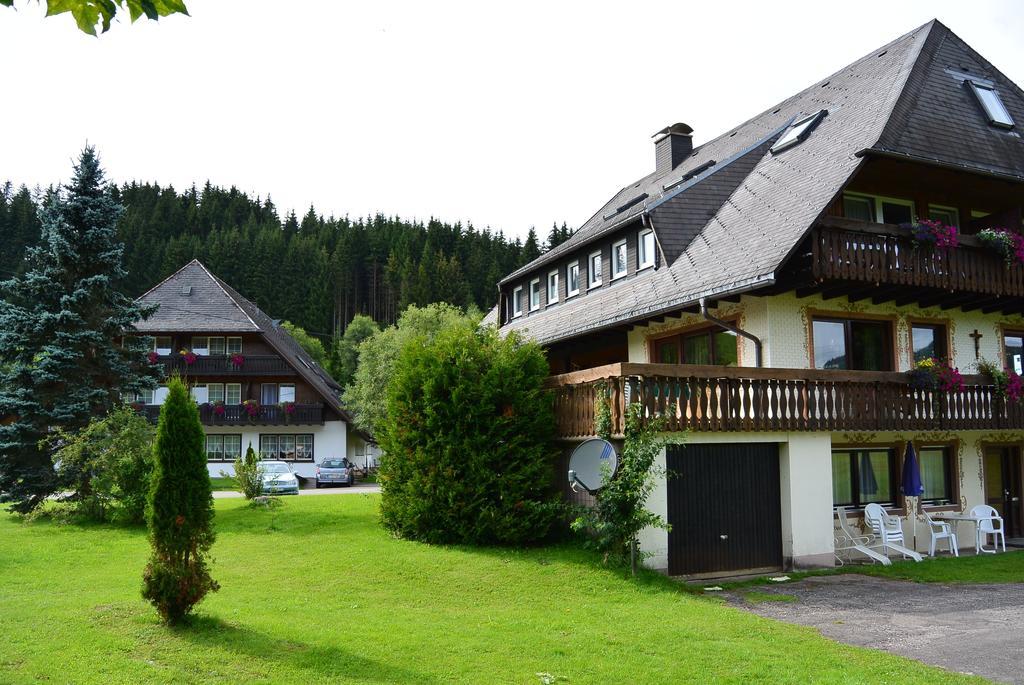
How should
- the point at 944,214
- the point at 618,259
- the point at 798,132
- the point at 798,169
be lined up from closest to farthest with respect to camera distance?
1. the point at 798,169
2. the point at 944,214
3. the point at 798,132
4. the point at 618,259

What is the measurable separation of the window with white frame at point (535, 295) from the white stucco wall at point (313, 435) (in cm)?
2032

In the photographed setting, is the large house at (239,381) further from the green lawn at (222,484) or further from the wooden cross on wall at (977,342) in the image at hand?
the wooden cross on wall at (977,342)

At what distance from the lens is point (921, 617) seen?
10.7 metres

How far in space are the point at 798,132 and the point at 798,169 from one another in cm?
242

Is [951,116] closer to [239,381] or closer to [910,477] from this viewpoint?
[910,477]

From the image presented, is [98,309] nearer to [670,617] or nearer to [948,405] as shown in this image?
[670,617]

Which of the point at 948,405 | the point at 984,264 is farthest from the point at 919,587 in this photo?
the point at 984,264

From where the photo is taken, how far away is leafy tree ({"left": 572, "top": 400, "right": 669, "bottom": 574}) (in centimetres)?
1266

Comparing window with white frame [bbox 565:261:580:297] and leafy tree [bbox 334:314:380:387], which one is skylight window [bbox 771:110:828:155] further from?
leafy tree [bbox 334:314:380:387]

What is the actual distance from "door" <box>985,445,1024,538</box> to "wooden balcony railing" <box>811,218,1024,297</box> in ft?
13.2

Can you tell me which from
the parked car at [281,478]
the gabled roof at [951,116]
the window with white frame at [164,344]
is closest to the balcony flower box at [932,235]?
the gabled roof at [951,116]

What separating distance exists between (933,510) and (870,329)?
4.05 metres

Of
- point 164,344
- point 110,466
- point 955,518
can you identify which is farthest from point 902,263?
point 164,344

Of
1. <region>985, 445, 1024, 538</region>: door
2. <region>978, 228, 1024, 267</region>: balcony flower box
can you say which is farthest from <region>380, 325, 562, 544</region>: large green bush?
<region>985, 445, 1024, 538</region>: door
